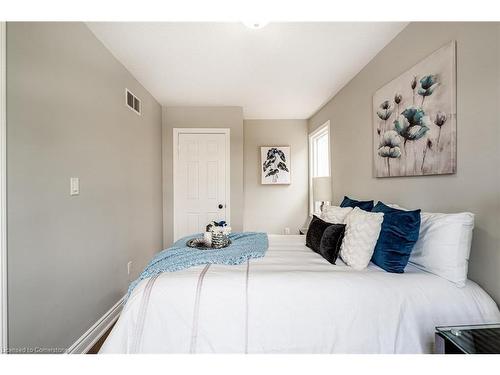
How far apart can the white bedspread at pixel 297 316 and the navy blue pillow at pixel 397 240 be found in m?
0.14

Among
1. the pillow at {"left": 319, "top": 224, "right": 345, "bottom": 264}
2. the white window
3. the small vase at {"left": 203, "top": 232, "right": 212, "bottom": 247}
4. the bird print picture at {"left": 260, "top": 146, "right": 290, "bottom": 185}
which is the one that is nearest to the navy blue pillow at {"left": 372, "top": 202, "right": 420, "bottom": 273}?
the pillow at {"left": 319, "top": 224, "right": 345, "bottom": 264}

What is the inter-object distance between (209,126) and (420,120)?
9.11ft

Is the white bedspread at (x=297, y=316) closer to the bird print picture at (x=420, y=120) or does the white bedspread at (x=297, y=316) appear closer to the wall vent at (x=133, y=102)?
the bird print picture at (x=420, y=120)

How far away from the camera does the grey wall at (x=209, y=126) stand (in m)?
3.62

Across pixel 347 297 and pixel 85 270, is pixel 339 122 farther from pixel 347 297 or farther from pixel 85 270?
pixel 85 270

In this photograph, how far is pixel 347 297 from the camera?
3.95 feet

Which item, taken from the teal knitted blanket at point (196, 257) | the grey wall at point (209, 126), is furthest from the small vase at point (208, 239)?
the grey wall at point (209, 126)

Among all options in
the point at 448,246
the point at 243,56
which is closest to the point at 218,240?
the point at 448,246

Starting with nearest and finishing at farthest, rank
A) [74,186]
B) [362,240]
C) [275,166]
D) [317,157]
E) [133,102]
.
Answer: [362,240], [74,186], [133,102], [317,157], [275,166]

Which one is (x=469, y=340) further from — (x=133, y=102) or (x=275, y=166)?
(x=275, y=166)

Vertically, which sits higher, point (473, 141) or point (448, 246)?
point (473, 141)

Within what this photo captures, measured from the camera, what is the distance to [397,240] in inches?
A: 53.9

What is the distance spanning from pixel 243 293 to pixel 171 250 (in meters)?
0.76
